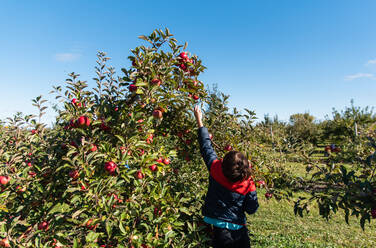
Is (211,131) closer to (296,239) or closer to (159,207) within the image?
(159,207)

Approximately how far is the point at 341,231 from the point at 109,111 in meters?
6.42

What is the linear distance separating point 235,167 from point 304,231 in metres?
4.88

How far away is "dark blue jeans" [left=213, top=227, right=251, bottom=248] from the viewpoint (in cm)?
226

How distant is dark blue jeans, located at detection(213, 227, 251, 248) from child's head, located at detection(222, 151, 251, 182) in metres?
0.55

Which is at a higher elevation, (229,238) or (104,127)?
(104,127)

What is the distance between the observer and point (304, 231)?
5.72 m

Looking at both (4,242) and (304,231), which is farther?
(304,231)

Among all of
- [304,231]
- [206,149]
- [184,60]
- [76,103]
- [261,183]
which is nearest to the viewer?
[76,103]

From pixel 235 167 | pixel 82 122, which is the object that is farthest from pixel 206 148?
pixel 82 122

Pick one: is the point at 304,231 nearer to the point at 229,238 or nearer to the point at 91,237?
the point at 229,238

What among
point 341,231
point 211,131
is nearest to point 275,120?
point 341,231

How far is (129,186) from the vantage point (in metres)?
2.21

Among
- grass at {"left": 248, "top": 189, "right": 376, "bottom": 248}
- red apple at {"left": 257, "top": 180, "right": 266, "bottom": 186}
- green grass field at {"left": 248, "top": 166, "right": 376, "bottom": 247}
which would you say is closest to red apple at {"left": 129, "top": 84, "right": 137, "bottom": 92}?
red apple at {"left": 257, "top": 180, "right": 266, "bottom": 186}

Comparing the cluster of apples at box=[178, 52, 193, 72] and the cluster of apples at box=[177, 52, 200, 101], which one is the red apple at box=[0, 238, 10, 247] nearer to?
the cluster of apples at box=[177, 52, 200, 101]
